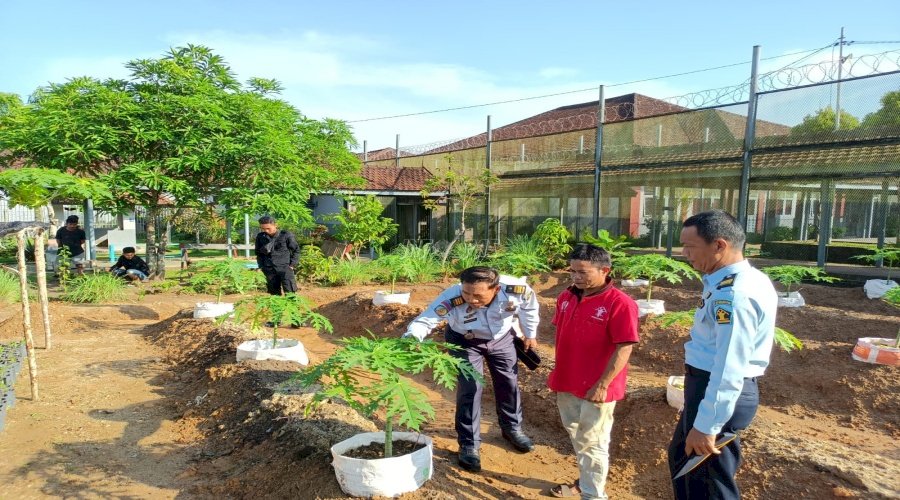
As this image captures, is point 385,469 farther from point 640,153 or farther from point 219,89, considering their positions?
point 640,153

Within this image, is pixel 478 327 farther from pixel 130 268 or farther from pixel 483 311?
pixel 130 268

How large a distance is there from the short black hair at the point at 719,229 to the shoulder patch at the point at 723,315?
32 cm

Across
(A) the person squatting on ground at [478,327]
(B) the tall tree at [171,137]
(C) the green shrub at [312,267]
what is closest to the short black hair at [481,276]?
(A) the person squatting on ground at [478,327]

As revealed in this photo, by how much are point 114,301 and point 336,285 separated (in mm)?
4098

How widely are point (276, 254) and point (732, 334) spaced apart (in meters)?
6.73

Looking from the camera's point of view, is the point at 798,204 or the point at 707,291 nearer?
the point at 707,291

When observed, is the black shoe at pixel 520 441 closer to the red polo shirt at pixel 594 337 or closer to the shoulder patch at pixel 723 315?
the red polo shirt at pixel 594 337

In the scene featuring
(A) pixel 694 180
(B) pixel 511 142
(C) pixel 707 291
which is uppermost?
(B) pixel 511 142

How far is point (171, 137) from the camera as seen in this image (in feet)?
31.9

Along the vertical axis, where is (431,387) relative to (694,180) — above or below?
→ below

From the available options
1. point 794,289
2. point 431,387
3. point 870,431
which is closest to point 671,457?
point 870,431

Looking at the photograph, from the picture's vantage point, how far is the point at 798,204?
32.7 ft

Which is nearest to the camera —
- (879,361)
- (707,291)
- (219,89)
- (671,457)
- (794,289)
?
(707,291)

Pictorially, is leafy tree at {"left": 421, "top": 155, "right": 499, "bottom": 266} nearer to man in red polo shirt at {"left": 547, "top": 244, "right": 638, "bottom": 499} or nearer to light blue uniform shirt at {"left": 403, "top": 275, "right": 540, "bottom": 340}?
light blue uniform shirt at {"left": 403, "top": 275, "right": 540, "bottom": 340}
